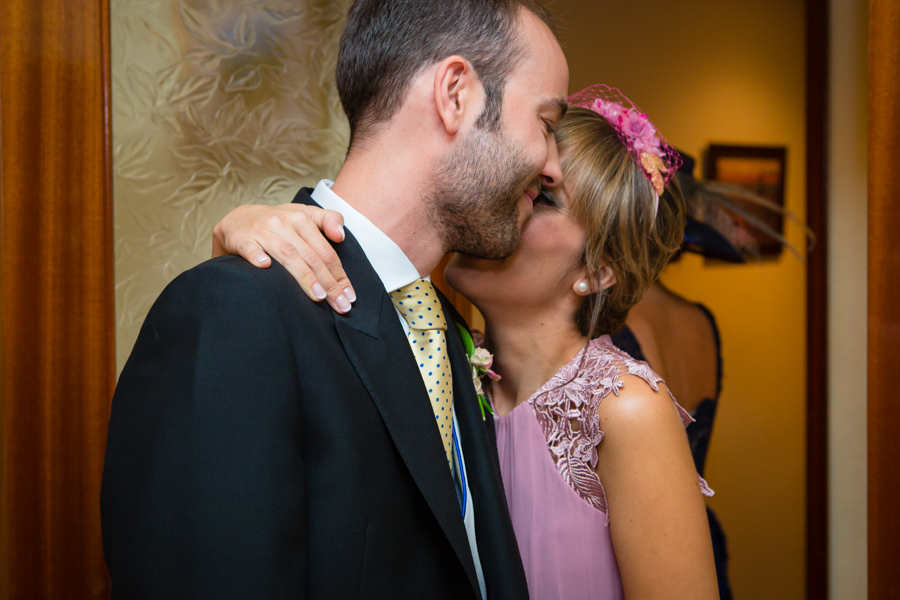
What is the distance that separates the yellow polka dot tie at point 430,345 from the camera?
1104 millimetres

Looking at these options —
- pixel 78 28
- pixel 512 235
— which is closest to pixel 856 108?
pixel 512 235

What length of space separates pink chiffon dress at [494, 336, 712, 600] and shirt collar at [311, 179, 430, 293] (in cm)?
47

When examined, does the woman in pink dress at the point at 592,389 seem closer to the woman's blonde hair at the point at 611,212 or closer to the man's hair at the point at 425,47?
the woman's blonde hair at the point at 611,212

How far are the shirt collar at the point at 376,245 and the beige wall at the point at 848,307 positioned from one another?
7.08 ft

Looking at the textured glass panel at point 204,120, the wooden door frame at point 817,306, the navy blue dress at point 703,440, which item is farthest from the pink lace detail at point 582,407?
the wooden door frame at point 817,306

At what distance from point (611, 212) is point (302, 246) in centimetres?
76

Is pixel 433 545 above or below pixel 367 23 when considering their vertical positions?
below

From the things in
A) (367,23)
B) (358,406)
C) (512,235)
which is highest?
(367,23)

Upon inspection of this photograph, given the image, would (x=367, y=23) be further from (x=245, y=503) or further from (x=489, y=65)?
(x=245, y=503)

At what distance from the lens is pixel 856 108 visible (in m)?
2.57

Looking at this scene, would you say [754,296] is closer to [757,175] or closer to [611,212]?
[757,175]

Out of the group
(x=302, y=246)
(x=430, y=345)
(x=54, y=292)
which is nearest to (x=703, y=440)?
(x=430, y=345)

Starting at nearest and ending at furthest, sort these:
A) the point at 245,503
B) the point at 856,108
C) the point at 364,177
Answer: the point at 245,503
the point at 364,177
the point at 856,108

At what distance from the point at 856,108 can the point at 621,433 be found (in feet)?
7.02
